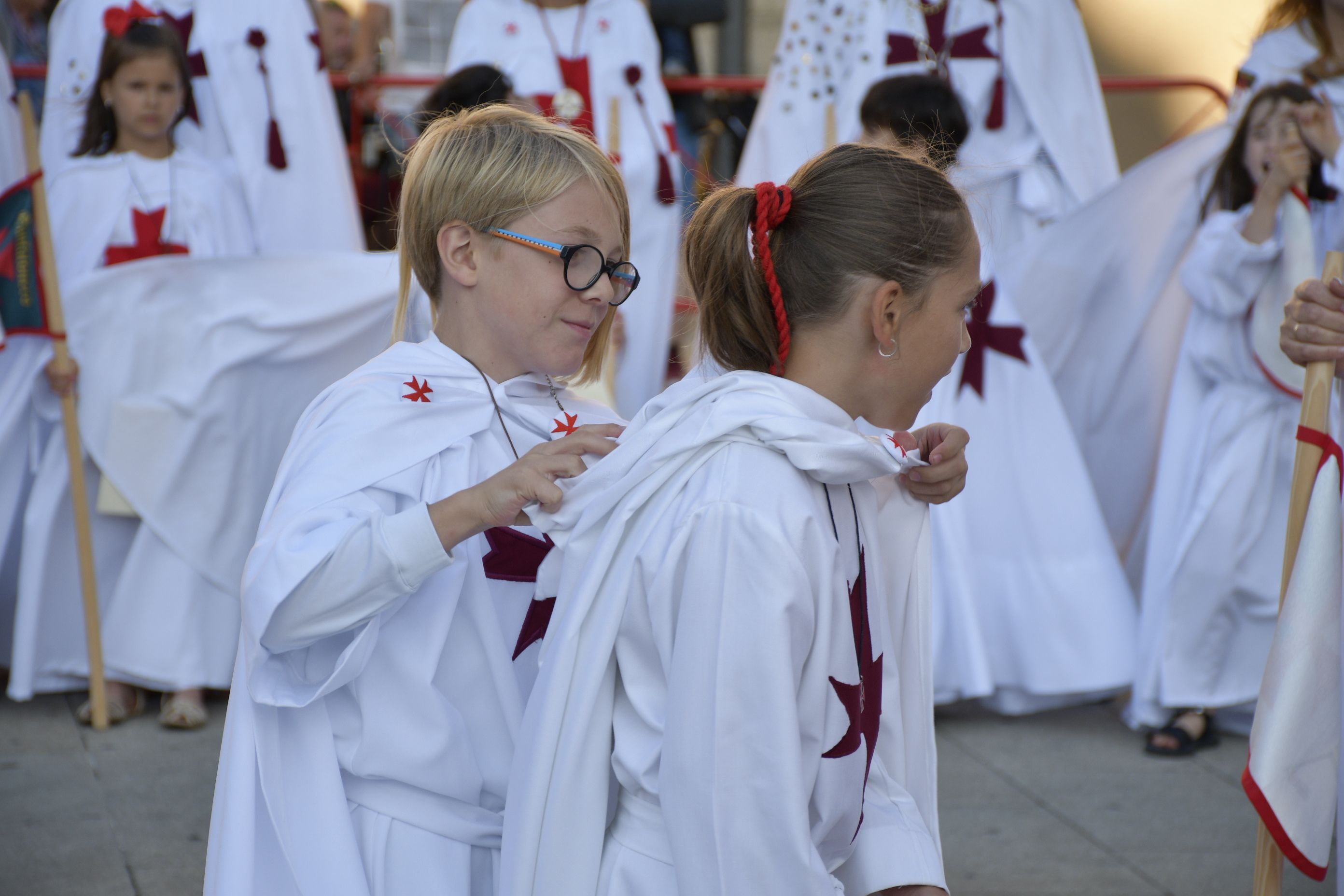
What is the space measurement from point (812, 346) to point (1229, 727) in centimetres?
321

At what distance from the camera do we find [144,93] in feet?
14.5

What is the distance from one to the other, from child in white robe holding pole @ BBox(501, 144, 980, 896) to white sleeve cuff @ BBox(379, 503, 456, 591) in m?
0.14

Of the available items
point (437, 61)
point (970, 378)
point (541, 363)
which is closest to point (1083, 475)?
point (970, 378)

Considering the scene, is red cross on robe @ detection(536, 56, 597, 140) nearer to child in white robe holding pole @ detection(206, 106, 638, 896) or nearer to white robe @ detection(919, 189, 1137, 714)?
white robe @ detection(919, 189, 1137, 714)

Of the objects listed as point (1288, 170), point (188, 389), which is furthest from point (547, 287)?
point (1288, 170)

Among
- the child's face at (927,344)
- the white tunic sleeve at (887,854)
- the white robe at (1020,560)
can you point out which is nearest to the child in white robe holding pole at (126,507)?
the white robe at (1020,560)

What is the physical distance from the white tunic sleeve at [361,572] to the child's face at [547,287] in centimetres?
40

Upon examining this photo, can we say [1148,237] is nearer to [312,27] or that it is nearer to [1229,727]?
[1229,727]

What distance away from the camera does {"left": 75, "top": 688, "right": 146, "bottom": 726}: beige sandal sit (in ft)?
13.7

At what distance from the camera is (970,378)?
173 inches

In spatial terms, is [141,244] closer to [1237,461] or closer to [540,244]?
[540,244]

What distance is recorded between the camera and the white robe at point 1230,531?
4.13 meters

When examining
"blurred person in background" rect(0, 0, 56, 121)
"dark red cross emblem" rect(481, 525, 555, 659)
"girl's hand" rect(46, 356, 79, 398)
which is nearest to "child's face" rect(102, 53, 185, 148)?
"girl's hand" rect(46, 356, 79, 398)

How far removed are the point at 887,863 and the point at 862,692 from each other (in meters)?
0.21
